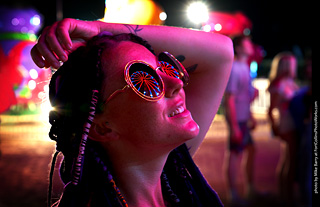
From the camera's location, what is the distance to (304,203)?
4.53m

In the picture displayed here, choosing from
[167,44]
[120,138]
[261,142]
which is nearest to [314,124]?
[167,44]

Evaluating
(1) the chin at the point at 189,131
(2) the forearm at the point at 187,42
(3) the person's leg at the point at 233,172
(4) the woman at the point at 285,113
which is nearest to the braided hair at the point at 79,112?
(2) the forearm at the point at 187,42

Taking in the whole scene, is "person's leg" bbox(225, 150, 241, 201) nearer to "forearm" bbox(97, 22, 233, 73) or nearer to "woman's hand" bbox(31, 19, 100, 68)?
"forearm" bbox(97, 22, 233, 73)

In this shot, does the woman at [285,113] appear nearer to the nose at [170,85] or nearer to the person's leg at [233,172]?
the person's leg at [233,172]

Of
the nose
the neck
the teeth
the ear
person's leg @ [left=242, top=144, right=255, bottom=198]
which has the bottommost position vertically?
person's leg @ [left=242, top=144, right=255, bottom=198]

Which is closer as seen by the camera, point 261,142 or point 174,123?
point 174,123

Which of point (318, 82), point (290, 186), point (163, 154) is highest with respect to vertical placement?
point (163, 154)

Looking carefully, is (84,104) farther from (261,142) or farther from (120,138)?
(261,142)

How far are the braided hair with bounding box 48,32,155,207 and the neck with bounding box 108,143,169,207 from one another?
0.06 metres

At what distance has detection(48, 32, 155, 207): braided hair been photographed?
1210 millimetres

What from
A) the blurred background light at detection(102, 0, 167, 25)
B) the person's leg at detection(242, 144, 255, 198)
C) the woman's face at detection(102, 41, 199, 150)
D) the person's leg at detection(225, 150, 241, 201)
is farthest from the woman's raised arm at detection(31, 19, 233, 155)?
the person's leg at detection(242, 144, 255, 198)

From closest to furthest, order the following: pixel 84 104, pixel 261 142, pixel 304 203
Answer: pixel 84 104 → pixel 304 203 → pixel 261 142

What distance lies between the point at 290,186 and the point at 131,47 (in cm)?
421

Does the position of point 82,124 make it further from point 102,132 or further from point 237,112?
point 237,112
